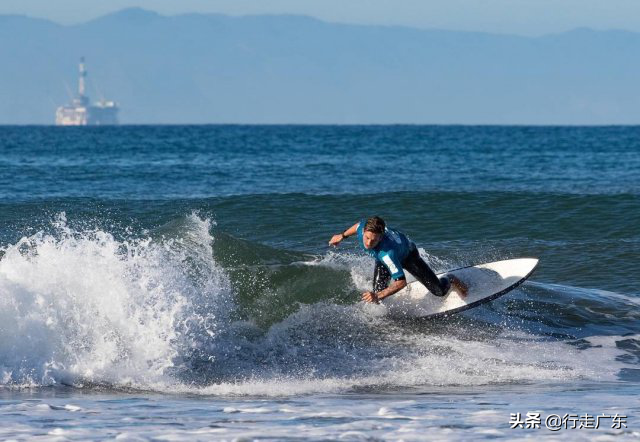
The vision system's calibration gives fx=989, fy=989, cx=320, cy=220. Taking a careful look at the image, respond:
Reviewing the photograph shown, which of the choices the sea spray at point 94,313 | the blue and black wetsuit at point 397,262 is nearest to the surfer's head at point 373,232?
the blue and black wetsuit at point 397,262

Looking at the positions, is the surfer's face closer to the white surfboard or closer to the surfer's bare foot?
the white surfboard

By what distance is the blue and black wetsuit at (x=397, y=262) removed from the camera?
1171cm

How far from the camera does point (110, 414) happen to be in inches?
337

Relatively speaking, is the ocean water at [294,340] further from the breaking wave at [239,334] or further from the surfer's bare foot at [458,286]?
the surfer's bare foot at [458,286]

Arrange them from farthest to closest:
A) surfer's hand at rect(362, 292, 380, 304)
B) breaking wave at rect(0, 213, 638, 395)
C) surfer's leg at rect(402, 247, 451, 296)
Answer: surfer's leg at rect(402, 247, 451, 296)
surfer's hand at rect(362, 292, 380, 304)
breaking wave at rect(0, 213, 638, 395)

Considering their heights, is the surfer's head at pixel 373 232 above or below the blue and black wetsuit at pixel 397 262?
above

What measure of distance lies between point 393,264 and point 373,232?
1.64 ft

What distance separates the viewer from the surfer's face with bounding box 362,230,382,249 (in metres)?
11.5

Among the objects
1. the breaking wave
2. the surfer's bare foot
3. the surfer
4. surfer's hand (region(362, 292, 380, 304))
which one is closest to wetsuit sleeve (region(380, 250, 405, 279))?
the surfer

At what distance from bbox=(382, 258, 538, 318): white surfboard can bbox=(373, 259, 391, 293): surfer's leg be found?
62 centimetres

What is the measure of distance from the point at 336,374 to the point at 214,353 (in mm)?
1497

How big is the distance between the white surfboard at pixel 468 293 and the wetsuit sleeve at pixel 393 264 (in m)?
1.15

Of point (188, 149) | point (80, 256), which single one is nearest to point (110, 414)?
point (80, 256)

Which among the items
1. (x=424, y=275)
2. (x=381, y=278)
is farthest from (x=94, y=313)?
(x=424, y=275)
